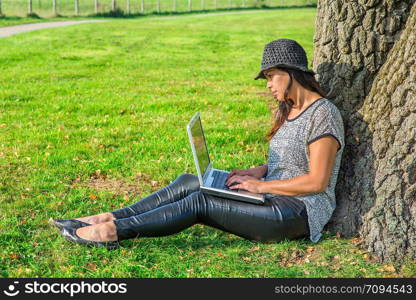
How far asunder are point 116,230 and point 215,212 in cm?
74

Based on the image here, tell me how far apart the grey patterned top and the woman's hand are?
0.12 meters

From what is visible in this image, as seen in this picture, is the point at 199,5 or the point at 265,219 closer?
the point at 265,219

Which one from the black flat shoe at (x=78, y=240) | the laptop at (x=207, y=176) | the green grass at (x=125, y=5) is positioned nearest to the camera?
the laptop at (x=207, y=176)

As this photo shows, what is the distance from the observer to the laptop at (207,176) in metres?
4.54

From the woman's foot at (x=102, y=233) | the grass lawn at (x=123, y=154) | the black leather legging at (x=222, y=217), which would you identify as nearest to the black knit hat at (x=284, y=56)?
the black leather legging at (x=222, y=217)

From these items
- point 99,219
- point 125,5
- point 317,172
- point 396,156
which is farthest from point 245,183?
point 125,5

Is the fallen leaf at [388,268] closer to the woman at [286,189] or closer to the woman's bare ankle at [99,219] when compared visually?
the woman at [286,189]

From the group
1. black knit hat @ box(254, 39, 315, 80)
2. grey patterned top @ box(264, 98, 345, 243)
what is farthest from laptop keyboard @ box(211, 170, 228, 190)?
black knit hat @ box(254, 39, 315, 80)

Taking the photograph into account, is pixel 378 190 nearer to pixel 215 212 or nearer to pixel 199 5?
pixel 215 212

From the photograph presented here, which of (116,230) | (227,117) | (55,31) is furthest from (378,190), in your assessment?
(55,31)

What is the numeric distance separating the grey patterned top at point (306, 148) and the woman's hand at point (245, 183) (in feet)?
0.41

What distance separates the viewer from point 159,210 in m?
4.62

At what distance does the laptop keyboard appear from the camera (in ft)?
16.0

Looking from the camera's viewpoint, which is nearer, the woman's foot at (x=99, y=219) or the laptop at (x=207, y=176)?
the laptop at (x=207, y=176)
